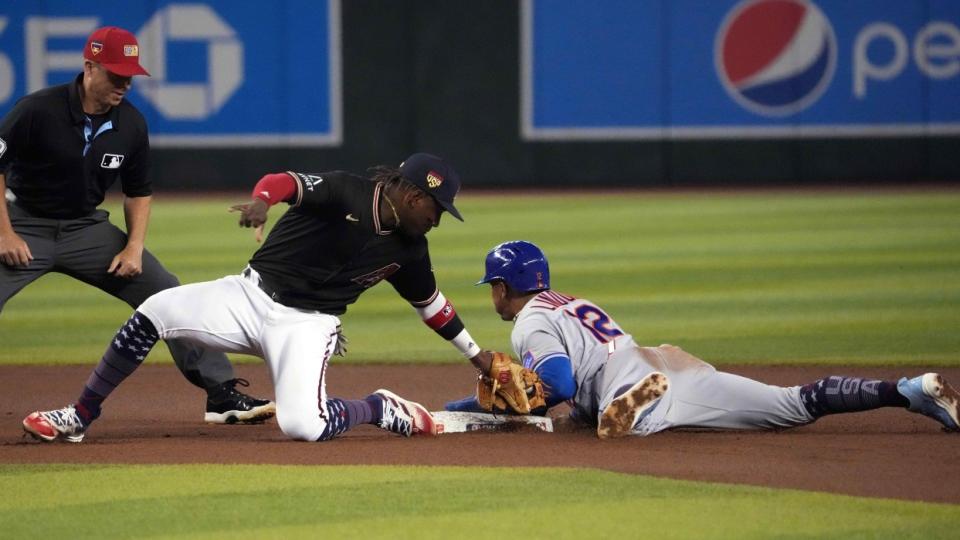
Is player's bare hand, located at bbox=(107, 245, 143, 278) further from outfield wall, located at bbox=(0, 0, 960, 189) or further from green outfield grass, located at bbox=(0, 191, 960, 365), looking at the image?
outfield wall, located at bbox=(0, 0, 960, 189)

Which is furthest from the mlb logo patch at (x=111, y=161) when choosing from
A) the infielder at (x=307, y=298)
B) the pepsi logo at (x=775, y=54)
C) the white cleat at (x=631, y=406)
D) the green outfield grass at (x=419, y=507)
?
the pepsi logo at (x=775, y=54)

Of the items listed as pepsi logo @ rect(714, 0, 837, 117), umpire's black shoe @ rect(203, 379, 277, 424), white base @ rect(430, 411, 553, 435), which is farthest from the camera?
pepsi logo @ rect(714, 0, 837, 117)

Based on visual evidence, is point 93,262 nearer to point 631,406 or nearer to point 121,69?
point 121,69

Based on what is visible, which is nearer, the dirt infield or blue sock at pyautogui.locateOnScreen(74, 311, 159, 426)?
the dirt infield

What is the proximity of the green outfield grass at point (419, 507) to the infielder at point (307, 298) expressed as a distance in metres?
0.55

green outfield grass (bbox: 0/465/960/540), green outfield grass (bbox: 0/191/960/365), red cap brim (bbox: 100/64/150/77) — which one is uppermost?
red cap brim (bbox: 100/64/150/77)

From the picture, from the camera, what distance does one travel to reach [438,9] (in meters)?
22.9

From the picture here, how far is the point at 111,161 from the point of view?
7219 mm

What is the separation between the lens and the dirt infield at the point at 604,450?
585cm

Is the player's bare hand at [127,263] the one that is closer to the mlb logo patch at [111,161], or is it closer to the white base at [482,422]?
the mlb logo patch at [111,161]

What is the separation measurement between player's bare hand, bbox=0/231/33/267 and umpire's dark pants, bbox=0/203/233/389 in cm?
13

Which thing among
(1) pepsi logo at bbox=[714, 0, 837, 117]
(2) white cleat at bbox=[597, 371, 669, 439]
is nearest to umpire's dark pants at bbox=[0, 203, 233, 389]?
(2) white cleat at bbox=[597, 371, 669, 439]

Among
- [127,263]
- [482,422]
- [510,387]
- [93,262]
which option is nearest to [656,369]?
[510,387]

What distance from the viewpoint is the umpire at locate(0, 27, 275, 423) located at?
698 cm
